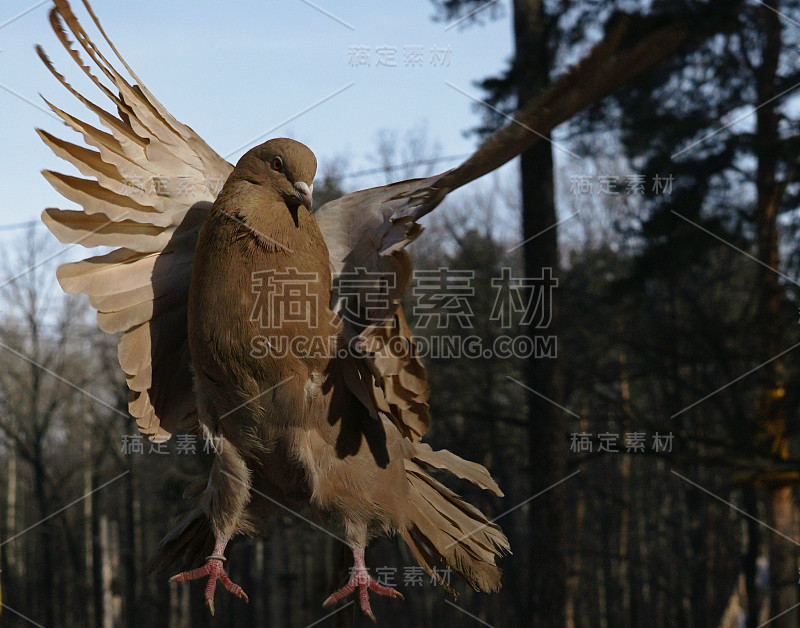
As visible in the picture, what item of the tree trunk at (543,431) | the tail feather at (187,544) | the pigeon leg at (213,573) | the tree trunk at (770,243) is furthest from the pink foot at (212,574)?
the tree trunk at (770,243)

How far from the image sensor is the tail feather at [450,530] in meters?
2.69

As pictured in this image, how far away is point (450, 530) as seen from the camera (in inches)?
110

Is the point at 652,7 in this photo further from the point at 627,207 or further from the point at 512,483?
the point at 512,483

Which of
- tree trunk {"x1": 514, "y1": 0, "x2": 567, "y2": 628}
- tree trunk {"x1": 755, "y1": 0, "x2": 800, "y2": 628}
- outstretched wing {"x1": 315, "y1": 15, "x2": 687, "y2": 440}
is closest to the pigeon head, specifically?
outstretched wing {"x1": 315, "y1": 15, "x2": 687, "y2": 440}

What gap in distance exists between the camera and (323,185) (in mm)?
7383

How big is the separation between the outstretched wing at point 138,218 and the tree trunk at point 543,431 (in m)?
4.56

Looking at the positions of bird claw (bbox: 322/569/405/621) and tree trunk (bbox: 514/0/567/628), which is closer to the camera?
bird claw (bbox: 322/569/405/621)

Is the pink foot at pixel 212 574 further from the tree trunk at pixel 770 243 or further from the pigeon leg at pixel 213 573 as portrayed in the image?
the tree trunk at pixel 770 243

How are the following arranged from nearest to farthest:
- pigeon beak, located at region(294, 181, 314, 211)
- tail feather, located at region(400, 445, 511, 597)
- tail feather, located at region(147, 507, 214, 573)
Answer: pigeon beak, located at region(294, 181, 314, 211), tail feather, located at region(400, 445, 511, 597), tail feather, located at region(147, 507, 214, 573)

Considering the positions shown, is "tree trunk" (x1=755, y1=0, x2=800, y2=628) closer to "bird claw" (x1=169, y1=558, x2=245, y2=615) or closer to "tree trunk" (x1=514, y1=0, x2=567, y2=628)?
"tree trunk" (x1=514, y1=0, x2=567, y2=628)

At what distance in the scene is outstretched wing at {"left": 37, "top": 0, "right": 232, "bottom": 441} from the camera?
236 cm

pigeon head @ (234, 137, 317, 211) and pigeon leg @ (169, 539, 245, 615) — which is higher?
pigeon head @ (234, 137, 317, 211)

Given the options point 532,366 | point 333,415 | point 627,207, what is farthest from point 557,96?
point 627,207

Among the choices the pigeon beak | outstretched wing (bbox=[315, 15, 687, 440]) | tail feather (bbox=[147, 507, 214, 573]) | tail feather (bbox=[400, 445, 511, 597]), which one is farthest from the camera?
tail feather (bbox=[147, 507, 214, 573])
